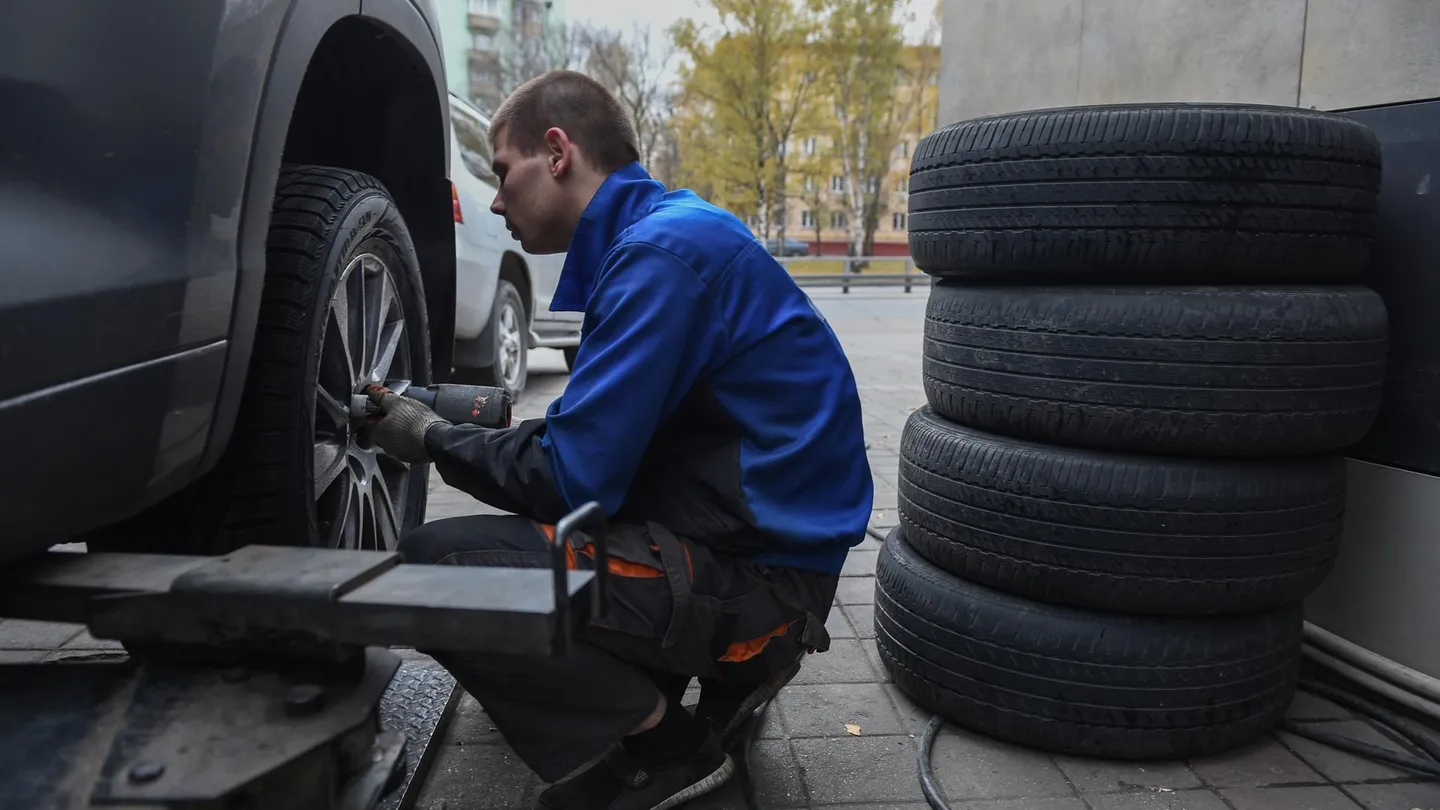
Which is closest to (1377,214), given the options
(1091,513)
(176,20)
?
(1091,513)

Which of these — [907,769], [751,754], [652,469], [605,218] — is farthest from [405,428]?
[907,769]

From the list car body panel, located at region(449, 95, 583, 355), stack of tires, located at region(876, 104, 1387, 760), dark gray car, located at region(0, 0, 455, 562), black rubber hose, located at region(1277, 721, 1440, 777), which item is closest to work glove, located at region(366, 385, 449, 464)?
dark gray car, located at region(0, 0, 455, 562)

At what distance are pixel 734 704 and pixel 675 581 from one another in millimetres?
533

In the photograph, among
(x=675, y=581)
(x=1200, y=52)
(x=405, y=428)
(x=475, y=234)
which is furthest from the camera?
(x=475, y=234)

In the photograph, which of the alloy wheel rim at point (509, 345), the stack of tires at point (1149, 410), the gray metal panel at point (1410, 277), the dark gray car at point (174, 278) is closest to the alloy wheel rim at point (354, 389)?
the dark gray car at point (174, 278)

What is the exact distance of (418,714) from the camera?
2.33 m

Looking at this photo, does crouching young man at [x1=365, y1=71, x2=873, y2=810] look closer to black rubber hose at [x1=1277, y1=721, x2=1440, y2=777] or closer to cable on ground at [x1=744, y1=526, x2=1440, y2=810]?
cable on ground at [x1=744, y1=526, x2=1440, y2=810]

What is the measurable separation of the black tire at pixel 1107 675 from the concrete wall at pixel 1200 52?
136 cm

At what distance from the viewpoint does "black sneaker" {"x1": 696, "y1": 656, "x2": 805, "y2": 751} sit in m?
2.24

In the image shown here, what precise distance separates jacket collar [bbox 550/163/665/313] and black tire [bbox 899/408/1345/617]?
0.93 meters

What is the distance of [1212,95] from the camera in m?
3.05

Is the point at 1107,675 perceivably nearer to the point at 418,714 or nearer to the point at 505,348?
the point at 418,714

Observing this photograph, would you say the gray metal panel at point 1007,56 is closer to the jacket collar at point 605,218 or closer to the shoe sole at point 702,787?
the jacket collar at point 605,218

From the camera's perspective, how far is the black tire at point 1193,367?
2137mm
